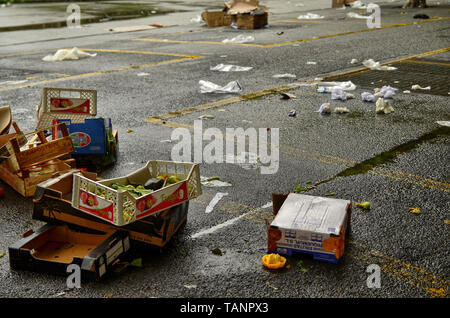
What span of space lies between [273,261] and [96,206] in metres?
1.17

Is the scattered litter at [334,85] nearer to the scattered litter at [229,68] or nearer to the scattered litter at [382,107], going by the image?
the scattered litter at [382,107]

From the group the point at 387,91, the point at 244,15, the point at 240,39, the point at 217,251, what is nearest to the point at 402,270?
the point at 217,251

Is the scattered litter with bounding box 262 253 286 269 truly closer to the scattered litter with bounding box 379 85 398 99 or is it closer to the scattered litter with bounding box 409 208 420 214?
the scattered litter with bounding box 409 208 420 214

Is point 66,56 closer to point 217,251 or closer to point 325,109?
point 325,109

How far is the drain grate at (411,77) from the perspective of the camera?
26.6ft

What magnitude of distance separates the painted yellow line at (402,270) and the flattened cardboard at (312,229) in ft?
0.47

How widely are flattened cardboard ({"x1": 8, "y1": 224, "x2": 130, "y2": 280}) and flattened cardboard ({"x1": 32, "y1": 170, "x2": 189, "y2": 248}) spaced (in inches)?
2.3

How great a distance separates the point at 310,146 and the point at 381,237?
6.65 feet

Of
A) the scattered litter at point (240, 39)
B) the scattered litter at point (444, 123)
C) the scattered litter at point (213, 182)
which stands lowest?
the scattered litter at point (213, 182)

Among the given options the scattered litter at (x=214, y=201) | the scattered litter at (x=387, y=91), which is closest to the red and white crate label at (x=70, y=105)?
the scattered litter at (x=214, y=201)

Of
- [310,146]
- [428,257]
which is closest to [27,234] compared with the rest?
[428,257]

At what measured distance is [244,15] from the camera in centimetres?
1548

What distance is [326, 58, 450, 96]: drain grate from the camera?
8.10 metres

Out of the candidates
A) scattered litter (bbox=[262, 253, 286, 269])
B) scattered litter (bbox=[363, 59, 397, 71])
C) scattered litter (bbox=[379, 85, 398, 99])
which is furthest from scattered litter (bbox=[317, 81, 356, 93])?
scattered litter (bbox=[262, 253, 286, 269])
